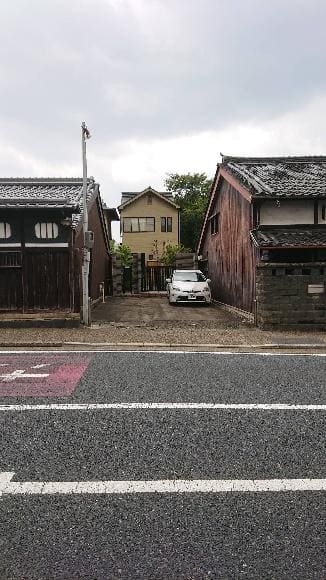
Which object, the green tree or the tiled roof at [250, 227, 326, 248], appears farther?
the green tree

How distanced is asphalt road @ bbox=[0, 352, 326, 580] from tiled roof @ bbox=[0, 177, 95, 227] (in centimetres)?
715

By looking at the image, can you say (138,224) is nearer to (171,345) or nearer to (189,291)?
(189,291)

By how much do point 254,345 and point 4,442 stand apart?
648cm

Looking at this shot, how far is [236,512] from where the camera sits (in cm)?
300

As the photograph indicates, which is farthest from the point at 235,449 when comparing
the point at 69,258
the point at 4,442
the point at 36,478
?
the point at 69,258

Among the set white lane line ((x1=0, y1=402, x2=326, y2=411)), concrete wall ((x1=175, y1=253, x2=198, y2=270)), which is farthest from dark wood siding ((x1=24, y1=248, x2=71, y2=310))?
concrete wall ((x1=175, y1=253, x2=198, y2=270))

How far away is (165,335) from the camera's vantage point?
36.0 ft

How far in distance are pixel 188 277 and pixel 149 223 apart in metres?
21.1

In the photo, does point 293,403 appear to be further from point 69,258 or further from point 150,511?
point 69,258

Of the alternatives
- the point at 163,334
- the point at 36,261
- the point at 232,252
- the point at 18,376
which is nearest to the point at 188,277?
the point at 232,252

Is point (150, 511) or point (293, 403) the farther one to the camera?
point (293, 403)

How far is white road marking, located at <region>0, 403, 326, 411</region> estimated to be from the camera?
528cm

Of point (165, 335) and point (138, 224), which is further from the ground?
point (138, 224)

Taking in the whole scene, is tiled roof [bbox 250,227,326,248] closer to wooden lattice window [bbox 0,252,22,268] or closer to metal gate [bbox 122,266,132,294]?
wooden lattice window [bbox 0,252,22,268]
